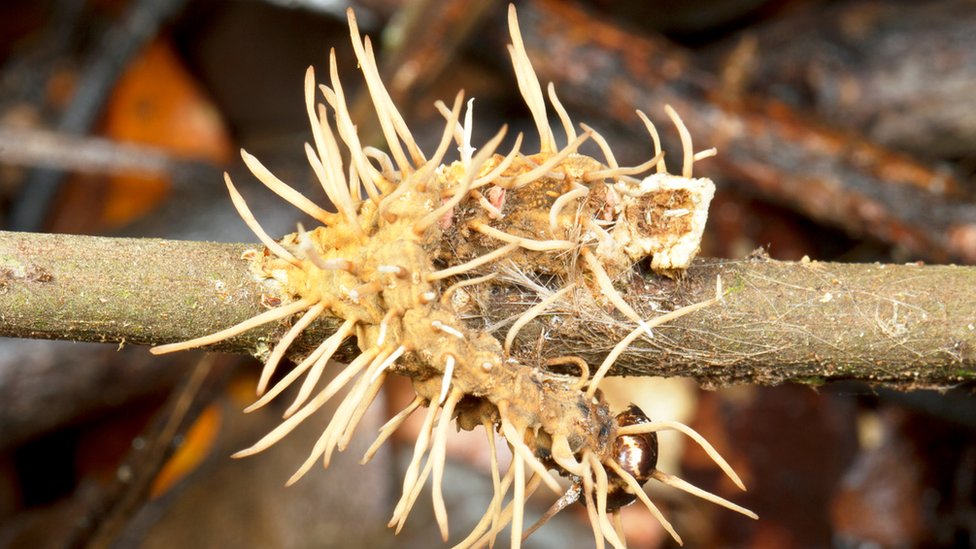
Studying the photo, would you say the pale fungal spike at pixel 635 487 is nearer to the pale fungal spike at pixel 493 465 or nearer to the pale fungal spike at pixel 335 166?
the pale fungal spike at pixel 493 465

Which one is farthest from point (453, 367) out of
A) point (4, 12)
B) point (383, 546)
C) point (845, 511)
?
point (4, 12)

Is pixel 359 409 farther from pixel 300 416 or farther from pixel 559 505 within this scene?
pixel 559 505

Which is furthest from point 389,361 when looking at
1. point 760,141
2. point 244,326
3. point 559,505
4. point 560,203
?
point 760,141

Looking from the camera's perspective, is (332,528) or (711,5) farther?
(711,5)

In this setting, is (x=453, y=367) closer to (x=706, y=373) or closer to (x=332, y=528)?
(x=706, y=373)

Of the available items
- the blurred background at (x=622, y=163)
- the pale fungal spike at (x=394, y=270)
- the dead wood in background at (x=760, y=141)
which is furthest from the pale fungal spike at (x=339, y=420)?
the dead wood in background at (x=760, y=141)

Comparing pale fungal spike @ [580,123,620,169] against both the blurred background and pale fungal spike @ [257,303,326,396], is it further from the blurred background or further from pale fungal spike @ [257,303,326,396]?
the blurred background
